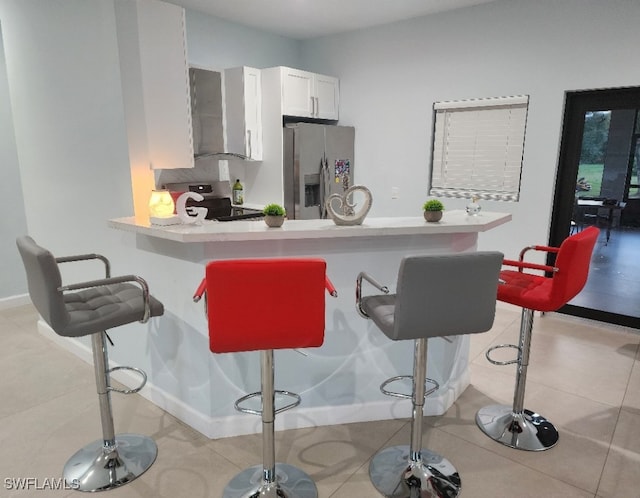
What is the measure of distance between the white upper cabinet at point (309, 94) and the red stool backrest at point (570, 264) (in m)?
3.41

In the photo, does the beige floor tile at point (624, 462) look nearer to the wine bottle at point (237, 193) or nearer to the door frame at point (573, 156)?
the door frame at point (573, 156)

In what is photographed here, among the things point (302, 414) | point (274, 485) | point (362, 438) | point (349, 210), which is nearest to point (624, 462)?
point (362, 438)

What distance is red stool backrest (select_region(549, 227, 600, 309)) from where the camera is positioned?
7.00ft

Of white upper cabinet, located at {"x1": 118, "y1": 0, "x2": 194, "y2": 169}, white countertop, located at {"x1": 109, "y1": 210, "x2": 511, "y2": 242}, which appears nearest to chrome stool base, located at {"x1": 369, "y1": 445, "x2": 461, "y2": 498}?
white countertop, located at {"x1": 109, "y1": 210, "x2": 511, "y2": 242}

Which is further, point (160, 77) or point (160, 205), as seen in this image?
point (160, 77)

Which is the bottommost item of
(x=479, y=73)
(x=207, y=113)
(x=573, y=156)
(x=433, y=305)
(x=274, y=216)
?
(x=433, y=305)

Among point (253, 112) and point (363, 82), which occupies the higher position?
point (363, 82)

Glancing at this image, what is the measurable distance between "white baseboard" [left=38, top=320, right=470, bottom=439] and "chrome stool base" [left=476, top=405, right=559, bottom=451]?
10.1 inches

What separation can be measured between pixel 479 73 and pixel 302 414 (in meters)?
3.63

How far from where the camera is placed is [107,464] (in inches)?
87.4

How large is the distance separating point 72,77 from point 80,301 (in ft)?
5.44

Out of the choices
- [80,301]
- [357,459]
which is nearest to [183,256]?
[80,301]

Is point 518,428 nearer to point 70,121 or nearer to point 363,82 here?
point 70,121

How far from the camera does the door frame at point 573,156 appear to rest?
384 centimetres
